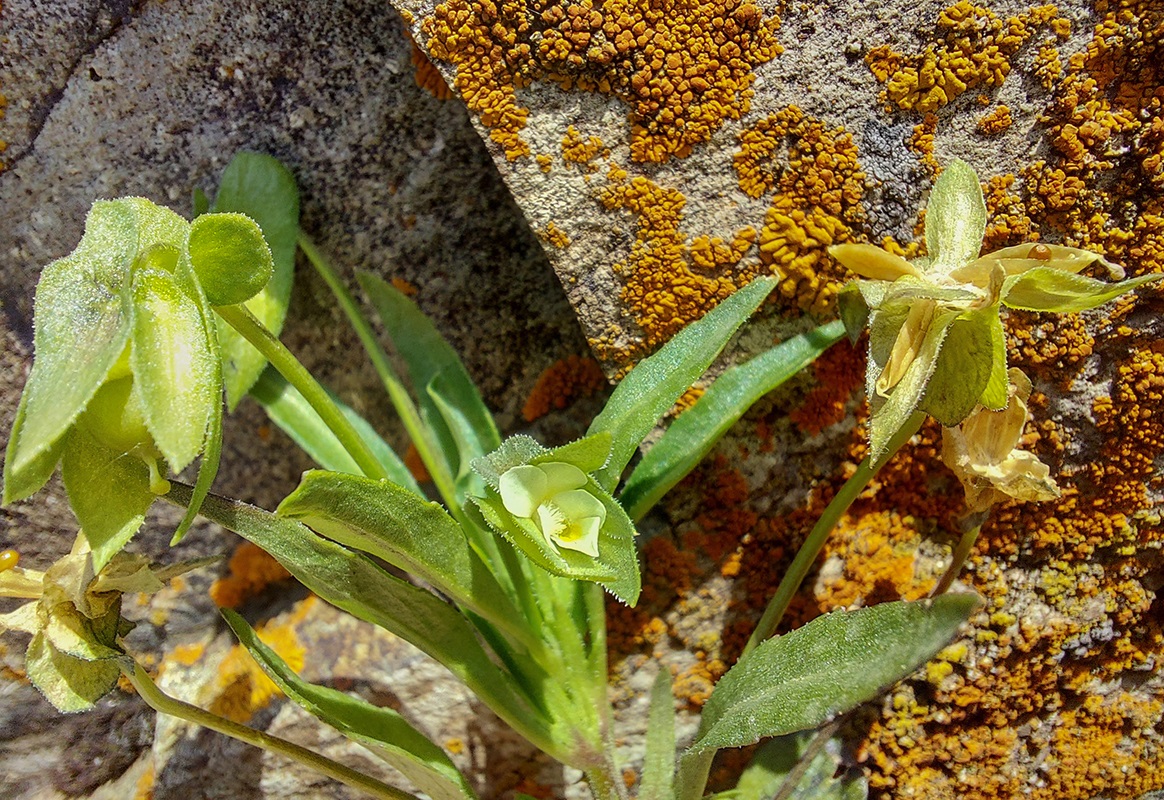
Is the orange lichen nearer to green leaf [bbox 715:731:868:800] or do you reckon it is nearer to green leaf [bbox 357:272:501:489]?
green leaf [bbox 357:272:501:489]

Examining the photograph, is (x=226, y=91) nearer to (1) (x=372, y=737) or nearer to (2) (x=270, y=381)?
(2) (x=270, y=381)

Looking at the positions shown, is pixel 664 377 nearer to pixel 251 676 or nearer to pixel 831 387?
pixel 831 387

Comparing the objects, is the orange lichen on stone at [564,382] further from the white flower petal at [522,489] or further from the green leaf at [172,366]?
the green leaf at [172,366]

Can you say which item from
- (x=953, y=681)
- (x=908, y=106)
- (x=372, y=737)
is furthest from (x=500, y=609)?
(x=908, y=106)

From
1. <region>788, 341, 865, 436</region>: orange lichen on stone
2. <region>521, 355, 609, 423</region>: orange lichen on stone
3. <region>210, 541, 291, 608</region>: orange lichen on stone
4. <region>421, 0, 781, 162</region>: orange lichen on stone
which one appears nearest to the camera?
<region>421, 0, 781, 162</region>: orange lichen on stone

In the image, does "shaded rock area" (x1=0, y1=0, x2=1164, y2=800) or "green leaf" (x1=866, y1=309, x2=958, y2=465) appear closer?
"green leaf" (x1=866, y1=309, x2=958, y2=465)

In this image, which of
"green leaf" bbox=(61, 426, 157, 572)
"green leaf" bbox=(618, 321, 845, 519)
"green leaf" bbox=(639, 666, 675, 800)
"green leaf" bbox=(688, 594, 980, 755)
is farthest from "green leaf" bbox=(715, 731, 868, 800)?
"green leaf" bbox=(61, 426, 157, 572)

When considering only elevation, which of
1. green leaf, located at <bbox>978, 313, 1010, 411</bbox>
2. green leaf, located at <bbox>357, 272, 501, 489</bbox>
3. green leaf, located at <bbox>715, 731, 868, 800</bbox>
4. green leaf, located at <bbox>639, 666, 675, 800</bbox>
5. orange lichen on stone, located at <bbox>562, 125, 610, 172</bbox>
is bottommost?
green leaf, located at <bbox>715, 731, 868, 800</bbox>
